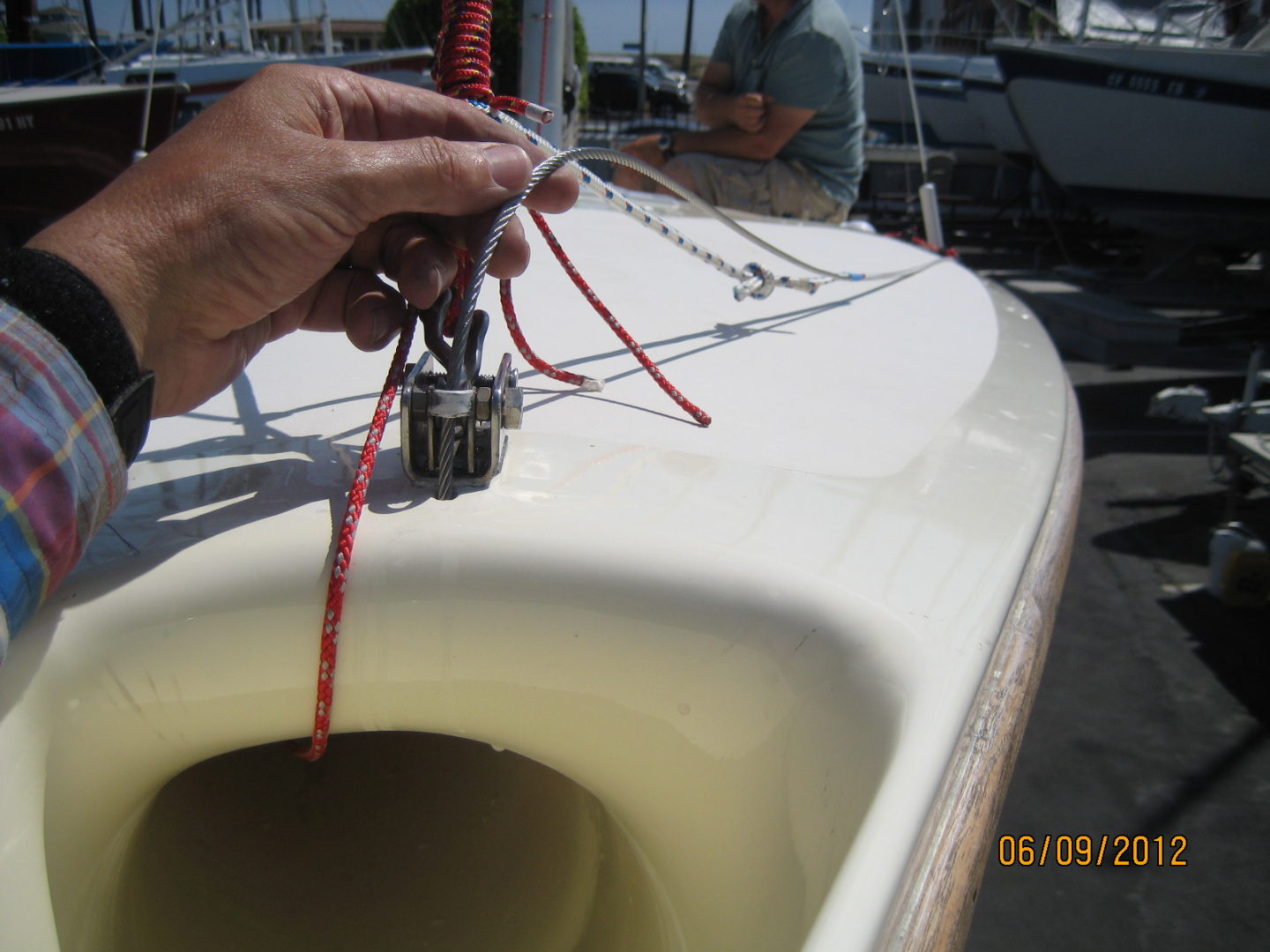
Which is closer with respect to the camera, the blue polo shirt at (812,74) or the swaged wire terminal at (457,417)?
the swaged wire terminal at (457,417)

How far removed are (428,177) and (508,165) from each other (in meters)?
0.07

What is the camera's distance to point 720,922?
0.57m

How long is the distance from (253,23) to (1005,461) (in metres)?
9.80

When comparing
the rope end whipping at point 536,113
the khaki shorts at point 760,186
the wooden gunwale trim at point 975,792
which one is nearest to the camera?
the wooden gunwale trim at point 975,792

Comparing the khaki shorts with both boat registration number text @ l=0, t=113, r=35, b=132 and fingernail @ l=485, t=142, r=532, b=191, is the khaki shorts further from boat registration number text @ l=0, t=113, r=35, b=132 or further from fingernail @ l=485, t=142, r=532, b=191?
boat registration number text @ l=0, t=113, r=35, b=132

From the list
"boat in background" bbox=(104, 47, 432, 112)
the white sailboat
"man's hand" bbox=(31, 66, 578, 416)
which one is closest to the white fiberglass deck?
the white sailboat

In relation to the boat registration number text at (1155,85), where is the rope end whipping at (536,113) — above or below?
below

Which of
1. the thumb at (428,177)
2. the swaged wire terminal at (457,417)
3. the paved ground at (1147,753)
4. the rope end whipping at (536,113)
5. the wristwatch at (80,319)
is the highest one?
the rope end whipping at (536,113)

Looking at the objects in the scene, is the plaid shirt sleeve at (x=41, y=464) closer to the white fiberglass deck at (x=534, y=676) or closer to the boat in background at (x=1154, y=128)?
the white fiberglass deck at (x=534, y=676)

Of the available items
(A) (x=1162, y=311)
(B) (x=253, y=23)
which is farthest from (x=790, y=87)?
(B) (x=253, y=23)

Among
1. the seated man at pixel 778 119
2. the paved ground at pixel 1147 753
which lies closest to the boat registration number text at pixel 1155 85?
the paved ground at pixel 1147 753

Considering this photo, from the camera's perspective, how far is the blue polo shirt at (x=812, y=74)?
2.38m
